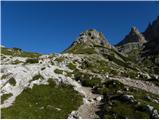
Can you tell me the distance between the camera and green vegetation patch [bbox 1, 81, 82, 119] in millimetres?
48694

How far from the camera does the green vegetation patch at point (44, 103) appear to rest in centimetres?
4869

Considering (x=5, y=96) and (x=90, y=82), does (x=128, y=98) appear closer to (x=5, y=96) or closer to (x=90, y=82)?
(x=90, y=82)

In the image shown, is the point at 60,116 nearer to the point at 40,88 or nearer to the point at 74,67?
the point at 40,88

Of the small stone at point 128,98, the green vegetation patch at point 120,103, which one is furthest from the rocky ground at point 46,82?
the small stone at point 128,98

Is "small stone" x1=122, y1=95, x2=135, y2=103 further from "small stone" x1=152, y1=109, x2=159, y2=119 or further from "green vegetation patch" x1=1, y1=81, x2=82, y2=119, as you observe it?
"small stone" x1=152, y1=109, x2=159, y2=119

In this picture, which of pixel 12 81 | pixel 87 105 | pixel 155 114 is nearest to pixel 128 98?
pixel 87 105

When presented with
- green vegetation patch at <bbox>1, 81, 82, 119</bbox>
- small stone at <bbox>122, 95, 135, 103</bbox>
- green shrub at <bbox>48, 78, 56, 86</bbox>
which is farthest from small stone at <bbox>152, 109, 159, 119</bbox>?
green shrub at <bbox>48, 78, 56, 86</bbox>

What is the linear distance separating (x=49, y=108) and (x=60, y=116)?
357 centimetres

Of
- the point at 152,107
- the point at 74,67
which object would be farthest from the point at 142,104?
the point at 74,67

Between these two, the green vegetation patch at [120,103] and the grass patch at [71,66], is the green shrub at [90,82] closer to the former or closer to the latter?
the green vegetation patch at [120,103]

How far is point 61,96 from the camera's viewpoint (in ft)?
191

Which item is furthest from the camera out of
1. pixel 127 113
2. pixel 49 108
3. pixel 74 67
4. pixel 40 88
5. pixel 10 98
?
pixel 74 67

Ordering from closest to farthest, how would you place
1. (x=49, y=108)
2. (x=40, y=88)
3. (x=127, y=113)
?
(x=127, y=113), (x=49, y=108), (x=40, y=88)

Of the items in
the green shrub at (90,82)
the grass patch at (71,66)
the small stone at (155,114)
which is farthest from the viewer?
the grass patch at (71,66)
